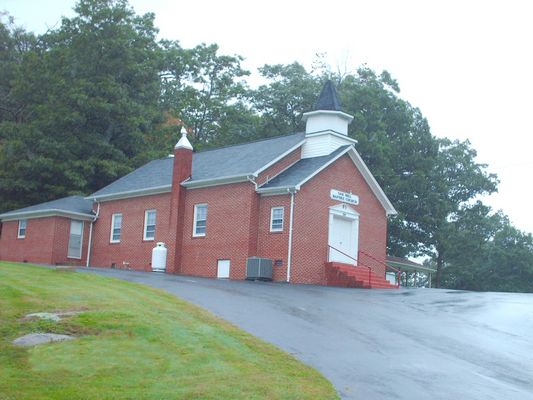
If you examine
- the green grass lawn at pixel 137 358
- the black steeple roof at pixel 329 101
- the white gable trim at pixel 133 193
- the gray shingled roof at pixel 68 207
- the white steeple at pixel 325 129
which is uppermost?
the black steeple roof at pixel 329 101

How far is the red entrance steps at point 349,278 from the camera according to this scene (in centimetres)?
3077

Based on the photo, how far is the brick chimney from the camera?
112 ft

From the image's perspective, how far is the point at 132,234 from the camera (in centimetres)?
3744

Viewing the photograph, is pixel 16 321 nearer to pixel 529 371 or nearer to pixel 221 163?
pixel 529 371

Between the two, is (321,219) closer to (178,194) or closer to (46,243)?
(178,194)

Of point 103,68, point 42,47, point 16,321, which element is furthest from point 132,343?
point 42,47

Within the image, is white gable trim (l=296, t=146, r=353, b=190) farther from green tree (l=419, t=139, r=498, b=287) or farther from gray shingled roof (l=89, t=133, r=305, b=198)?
green tree (l=419, t=139, r=498, b=287)

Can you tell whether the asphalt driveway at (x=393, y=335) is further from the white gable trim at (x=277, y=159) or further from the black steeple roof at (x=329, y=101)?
the black steeple roof at (x=329, y=101)

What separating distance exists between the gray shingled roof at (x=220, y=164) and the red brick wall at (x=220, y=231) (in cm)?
81

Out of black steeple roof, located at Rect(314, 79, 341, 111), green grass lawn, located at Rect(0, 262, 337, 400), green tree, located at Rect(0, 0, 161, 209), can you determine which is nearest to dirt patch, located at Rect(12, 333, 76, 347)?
green grass lawn, located at Rect(0, 262, 337, 400)

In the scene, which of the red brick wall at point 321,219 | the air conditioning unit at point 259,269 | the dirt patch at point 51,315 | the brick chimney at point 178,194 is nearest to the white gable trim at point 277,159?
the red brick wall at point 321,219

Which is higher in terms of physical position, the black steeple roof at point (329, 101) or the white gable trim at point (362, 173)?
the black steeple roof at point (329, 101)

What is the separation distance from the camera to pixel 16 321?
1285 cm

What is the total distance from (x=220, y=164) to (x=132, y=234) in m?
5.91
